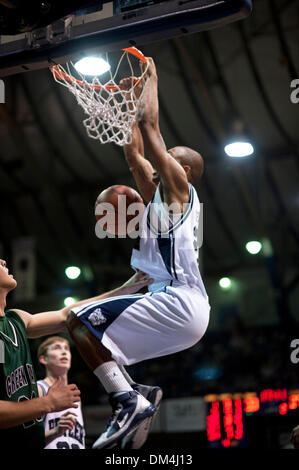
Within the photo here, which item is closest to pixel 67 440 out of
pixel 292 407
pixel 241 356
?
pixel 292 407

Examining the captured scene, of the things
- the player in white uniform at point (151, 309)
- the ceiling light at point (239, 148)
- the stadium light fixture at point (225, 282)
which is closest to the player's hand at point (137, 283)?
the player in white uniform at point (151, 309)

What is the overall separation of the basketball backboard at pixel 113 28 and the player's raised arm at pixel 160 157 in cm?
45

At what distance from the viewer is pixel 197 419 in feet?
43.0

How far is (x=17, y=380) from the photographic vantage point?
13.3 ft

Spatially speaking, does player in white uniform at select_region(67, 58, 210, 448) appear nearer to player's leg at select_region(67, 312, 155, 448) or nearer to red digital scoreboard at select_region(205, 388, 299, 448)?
player's leg at select_region(67, 312, 155, 448)

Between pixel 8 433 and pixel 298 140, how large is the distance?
14.4 metres

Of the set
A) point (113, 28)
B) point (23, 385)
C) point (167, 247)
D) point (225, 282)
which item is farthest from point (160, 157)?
point (225, 282)

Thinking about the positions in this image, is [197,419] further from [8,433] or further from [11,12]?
[11,12]

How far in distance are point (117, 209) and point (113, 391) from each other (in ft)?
4.22

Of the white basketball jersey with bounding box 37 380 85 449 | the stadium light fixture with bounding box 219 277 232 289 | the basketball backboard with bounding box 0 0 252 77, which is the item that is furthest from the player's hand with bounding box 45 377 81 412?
the stadium light fixture with bounding box 219 277 232 289
